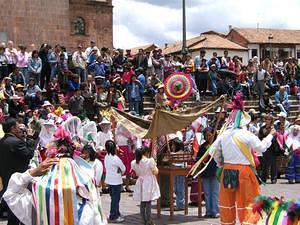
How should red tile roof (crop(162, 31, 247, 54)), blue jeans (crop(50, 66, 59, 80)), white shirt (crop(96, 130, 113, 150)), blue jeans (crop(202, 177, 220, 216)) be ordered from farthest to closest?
1. red tile roof (crop(162, 31, 247, 54))
2. blue jeans (crop(50, 66, 59, 80))
3. white shirt (crop(96, 130, 113, 150))
4. blue jeans (crop(202, 177, 220, 216))

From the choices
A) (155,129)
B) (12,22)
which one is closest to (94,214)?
(155,129)

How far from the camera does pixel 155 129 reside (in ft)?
35.1

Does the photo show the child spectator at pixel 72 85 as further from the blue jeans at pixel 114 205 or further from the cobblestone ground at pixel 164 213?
the blue jeans at pixel 114 205

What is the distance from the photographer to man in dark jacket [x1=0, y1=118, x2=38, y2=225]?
8508 mm

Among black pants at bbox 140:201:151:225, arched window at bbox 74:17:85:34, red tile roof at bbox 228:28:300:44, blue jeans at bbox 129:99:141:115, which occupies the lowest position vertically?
black pants at bbox 140:201:151:225

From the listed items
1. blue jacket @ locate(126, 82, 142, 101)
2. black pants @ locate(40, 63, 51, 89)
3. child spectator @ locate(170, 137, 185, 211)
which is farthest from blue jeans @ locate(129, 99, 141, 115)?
child spectator @ locate(170, 137, 185, 211)

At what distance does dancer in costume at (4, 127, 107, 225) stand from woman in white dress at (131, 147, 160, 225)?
405 cm

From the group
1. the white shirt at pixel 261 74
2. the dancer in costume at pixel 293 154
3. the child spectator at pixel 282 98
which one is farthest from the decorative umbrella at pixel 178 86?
the child spectator at pixel 282 98

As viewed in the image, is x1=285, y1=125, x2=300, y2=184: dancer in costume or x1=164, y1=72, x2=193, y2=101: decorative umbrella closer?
x1=164, y1=72, x2=193, y2=101: decorative umbrella

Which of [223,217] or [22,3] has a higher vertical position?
[22,3]

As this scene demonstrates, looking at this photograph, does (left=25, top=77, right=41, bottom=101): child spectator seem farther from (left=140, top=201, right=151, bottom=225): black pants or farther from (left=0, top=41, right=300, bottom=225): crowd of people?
(left=140, top=201, right=151, bottom=225): black pants

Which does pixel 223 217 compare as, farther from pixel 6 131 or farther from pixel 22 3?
pixel 22 3

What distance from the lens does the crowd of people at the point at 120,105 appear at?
10.1 meters

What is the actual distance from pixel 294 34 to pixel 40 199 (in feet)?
259
